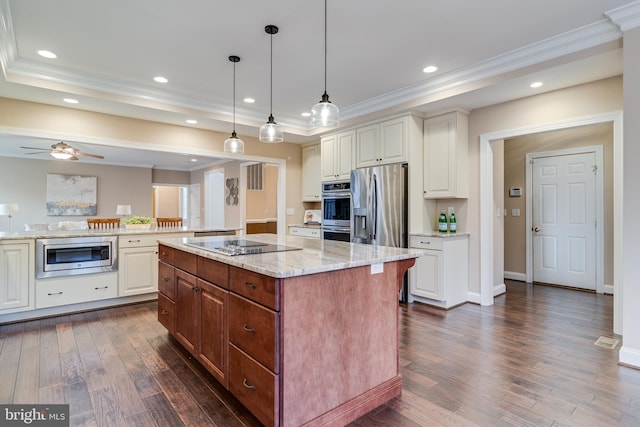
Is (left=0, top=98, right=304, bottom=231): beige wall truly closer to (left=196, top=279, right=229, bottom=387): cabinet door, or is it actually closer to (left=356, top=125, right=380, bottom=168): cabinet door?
(left=356, top=125, right=380, bottom=168): cabinet door

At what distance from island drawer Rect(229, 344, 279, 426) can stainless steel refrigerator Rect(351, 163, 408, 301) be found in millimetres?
2676

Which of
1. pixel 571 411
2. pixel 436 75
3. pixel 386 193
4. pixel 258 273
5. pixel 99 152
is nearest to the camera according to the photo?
pixel 258 273

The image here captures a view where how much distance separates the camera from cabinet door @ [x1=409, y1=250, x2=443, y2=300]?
12.6 feet

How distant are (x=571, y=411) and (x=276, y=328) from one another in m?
1.76

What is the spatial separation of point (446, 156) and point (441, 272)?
4.56ft

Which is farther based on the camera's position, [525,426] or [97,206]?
[97,206]

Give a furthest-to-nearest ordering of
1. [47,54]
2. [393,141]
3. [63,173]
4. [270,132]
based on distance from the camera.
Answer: [63,173] < [393,141] < [47,54] < [270,132]

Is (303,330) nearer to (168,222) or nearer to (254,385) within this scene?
(254,385)

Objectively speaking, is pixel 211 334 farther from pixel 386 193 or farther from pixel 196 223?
pixel 196 223

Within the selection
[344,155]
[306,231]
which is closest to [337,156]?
[344,155]

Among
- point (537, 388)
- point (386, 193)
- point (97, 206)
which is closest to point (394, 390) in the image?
point (537, 388)

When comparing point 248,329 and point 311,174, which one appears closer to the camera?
point 248,329

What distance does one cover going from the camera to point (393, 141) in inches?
167

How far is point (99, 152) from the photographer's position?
7.38 meters
